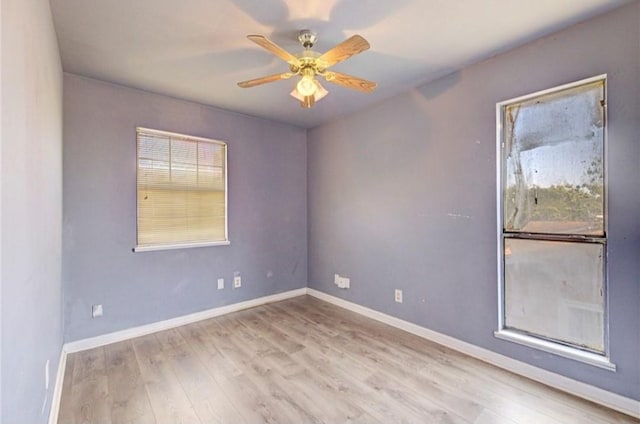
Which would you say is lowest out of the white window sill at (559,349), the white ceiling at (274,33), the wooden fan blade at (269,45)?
the white window sill at (559,349)

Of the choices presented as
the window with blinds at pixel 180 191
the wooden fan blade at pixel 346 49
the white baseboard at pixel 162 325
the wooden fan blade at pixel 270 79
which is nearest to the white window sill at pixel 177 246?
the window with blinds at pixel 180 191

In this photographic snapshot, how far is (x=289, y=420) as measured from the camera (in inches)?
70.9

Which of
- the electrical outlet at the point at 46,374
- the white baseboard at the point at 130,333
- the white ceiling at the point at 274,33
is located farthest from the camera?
the white baseboard at the point at 130,333

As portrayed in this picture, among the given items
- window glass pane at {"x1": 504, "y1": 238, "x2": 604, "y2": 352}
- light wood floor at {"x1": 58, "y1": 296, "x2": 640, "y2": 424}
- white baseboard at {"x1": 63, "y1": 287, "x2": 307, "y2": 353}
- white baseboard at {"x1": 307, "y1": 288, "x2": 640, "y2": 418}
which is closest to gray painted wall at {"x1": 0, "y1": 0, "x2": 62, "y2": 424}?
light wood floor at {"x1": 58, "y1": 296, "x2": 640, "y2": 424}

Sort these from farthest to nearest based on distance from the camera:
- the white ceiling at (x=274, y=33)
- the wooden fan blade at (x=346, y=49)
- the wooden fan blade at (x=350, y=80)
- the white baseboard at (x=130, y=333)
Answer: the wooden fan blade at (x=350, y=80) < the white baseboard at (x=130, y=333) < the white ceiling at (x=274, y=33) < the wooden fan blade at (x=346, y=49)

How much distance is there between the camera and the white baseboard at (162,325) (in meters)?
2.69

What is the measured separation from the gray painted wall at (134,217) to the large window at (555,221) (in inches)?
107

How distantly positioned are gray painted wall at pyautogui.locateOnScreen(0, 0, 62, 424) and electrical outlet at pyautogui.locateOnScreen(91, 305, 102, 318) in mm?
1044

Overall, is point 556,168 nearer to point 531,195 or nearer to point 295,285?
point 531,195

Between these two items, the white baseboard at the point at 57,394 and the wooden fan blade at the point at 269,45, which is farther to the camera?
the white baseboard at the point at 57,394

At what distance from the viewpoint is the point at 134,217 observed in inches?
117

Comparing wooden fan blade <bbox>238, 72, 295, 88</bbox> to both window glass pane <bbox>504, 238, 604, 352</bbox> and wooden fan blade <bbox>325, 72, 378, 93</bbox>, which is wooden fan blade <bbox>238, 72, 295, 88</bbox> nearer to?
wooden fan blade <bbox>325, 72, 378, 93</bbox>

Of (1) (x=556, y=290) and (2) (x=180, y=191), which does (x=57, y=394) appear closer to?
(2) (x=180, y=191)

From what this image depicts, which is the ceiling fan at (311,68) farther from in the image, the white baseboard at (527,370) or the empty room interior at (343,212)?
the white baseboard at (527,370)
